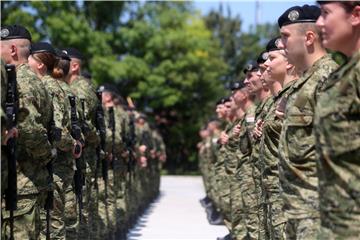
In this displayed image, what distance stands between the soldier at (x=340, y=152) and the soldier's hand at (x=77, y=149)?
400 cm

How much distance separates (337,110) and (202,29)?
126 ft

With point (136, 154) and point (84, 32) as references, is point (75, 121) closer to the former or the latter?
point (136, 154)

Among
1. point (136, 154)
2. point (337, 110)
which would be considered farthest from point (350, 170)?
point (136, 154)

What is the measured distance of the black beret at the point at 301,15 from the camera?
498cm

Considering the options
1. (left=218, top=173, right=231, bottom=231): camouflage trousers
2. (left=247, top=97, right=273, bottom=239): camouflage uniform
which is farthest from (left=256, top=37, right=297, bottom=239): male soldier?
(left=218, top=173, right=231, bottom=231): camouflage trousers

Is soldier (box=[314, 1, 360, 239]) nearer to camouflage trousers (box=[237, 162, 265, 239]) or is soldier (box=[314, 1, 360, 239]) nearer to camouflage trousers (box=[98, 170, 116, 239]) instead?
camouflage trousers (box=[237, 162, 265, 239])

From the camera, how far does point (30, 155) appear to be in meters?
5.80

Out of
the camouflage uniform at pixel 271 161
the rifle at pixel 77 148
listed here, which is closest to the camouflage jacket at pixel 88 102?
the rifle at pixel 77 148

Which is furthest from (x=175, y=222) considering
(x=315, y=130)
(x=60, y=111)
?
(x=315, y=130)

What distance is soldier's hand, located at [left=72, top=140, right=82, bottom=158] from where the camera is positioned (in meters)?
7.38

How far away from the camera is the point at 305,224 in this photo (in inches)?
172

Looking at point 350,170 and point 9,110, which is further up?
point 9,110

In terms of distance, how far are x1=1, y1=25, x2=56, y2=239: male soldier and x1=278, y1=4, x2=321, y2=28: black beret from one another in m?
1.88

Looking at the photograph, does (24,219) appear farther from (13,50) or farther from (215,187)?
(215,187)
